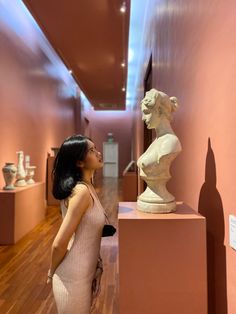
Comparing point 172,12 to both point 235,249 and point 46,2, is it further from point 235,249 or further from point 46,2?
point 46,2

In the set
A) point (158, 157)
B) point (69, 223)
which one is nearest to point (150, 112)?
point (158, 157)

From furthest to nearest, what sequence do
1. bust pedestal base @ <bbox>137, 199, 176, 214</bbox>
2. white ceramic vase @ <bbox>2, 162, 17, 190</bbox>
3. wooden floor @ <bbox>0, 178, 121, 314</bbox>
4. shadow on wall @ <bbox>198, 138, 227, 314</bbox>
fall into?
white ceramic vase @ <bbox>2, 162, 17, 190</bbox>, wooden floor @ <bbox>0, 178, 121, 314</bbox>, bust pedestal base @ <bbox>137, 199, 176, 214</bbox>, shadow on wall @ <bbox>198, 138, 227, 314</bbox>

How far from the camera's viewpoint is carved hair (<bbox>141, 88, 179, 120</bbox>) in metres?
1.58

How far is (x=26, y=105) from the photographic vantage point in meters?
6.15

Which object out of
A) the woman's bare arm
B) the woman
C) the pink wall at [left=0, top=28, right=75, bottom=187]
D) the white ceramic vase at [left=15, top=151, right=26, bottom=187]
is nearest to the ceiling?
the pink wall at [left=0, top=28, right=75, bottom=187]

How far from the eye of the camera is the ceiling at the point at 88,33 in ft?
15.3

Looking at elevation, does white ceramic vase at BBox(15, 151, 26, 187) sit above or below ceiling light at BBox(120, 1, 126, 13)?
below

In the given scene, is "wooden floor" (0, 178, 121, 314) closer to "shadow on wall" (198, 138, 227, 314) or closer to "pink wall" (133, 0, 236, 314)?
"shadow on wall" (198, 138, 227, 314)

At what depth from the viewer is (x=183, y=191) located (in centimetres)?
229

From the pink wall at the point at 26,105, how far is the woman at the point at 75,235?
12.9 feet

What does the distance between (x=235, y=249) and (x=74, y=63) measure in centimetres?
692

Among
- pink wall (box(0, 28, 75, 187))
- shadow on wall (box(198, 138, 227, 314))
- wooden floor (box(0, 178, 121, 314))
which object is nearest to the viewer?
shadow on wall (box(198, 138, 227, 314))

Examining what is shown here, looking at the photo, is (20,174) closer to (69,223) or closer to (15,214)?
(15,214)

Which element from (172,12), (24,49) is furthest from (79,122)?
(172,12)
